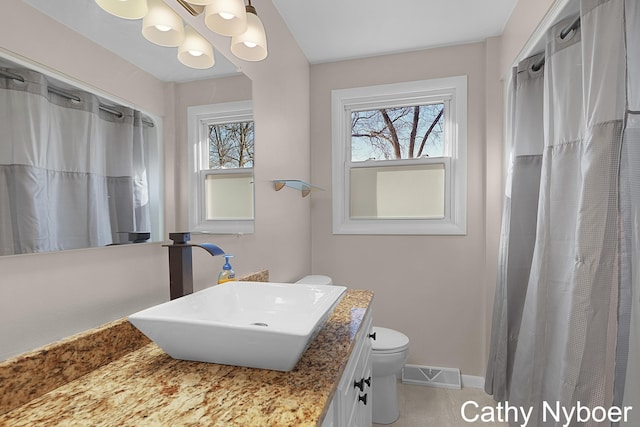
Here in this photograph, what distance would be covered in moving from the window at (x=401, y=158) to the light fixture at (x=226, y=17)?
1.51 meters

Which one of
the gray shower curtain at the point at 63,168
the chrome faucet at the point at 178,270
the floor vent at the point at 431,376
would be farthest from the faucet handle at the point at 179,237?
the floor vent at the point at 431,376

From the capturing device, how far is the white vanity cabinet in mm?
830

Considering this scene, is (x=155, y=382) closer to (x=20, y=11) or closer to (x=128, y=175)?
(x=128, y=175)

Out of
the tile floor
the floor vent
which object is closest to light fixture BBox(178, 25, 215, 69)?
the tile floor

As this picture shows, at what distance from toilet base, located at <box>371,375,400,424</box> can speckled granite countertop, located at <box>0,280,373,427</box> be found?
129cm

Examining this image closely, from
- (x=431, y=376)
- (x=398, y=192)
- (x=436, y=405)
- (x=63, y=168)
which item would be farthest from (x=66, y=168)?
(x=431, y=376)

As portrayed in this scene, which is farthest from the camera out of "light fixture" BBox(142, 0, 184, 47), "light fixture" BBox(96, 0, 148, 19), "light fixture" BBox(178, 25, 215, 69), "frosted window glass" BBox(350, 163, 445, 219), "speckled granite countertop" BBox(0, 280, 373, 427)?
"frosted window glass" BBox(350, 163, 445, 219)

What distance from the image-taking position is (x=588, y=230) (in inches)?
44.8

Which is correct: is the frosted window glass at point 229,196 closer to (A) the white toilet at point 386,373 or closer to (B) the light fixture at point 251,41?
(B) the light fixture at point 251,41

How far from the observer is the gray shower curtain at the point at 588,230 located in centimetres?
106

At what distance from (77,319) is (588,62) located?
1.89 meters

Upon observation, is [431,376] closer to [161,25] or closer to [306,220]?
[306,220]

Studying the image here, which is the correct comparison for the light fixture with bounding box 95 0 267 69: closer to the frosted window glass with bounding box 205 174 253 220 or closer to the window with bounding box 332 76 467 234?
the frosted window glass with bounding box 205 174 253 220

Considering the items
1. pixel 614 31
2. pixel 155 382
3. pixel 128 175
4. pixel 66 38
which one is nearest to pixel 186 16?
pixel 66 38
